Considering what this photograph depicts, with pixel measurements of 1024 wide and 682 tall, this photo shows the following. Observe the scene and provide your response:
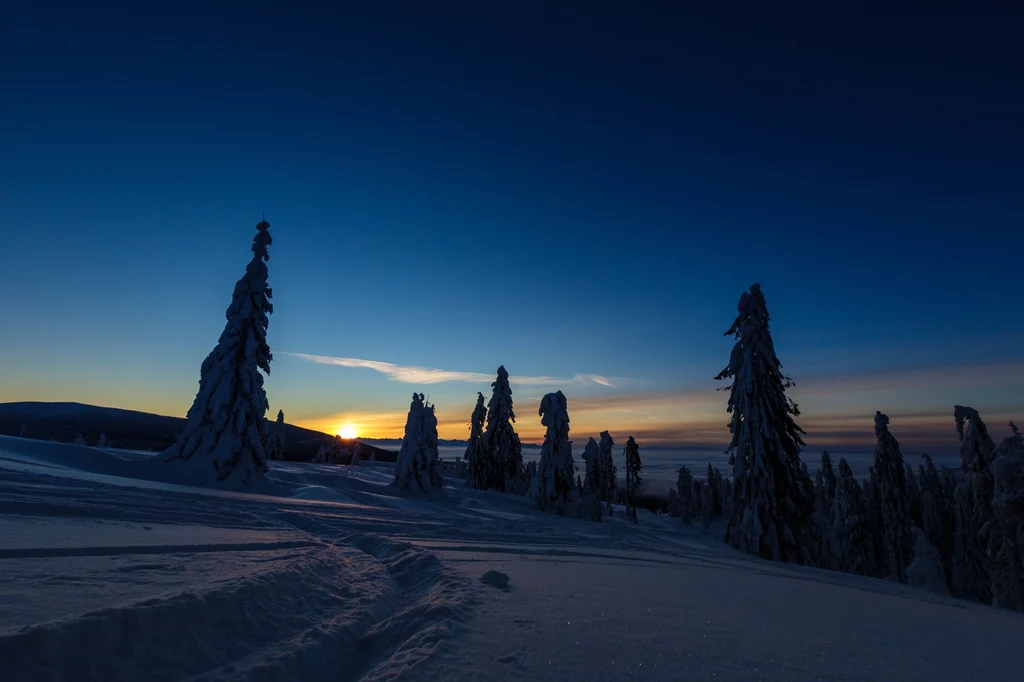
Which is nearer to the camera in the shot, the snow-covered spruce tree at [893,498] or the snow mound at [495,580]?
the snow mound at [495,580]

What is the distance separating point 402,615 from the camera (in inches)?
184

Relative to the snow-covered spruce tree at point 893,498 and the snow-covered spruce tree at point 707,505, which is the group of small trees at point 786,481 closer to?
the snow-covered spruce tree at point 893,498

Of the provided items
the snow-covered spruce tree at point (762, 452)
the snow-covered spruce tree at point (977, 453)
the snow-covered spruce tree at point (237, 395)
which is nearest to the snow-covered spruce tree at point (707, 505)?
the snow-covered spruce tree at point (977, 453)

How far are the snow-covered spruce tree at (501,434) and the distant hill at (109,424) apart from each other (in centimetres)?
7780

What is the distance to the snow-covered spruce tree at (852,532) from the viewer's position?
41.7 m

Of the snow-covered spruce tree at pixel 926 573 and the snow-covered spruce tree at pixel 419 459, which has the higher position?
the snow-covered spruce tree at pixel 419 459

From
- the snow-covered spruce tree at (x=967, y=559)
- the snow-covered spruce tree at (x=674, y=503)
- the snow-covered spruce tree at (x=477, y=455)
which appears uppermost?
the snow-covered spruce tree at (x=477, y=455)

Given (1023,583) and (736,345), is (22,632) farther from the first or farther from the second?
(1023,583)

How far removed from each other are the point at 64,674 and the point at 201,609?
101 cm

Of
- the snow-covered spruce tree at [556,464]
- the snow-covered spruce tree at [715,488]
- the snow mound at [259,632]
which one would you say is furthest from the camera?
the snow-covered spruce tree at [715,488]

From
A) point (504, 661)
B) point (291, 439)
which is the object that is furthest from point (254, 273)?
point (291, 439)

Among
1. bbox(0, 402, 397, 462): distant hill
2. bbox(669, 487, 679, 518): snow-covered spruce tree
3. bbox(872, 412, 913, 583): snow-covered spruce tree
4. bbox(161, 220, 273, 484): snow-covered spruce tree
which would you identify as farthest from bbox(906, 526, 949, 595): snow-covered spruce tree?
bbox(0, 402, 397, 462): distant hill

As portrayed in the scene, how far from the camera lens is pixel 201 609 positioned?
375 cm

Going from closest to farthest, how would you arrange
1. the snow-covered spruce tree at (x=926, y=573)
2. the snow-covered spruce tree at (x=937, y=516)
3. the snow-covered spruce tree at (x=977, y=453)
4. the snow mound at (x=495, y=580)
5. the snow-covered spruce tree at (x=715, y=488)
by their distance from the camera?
the snow mound at (x=495, y=580) < the snow-covered spruce tree at (x=977, y=453) < the snow-covered spruce tree at (x=926, y=573) < the snow-covered spruce tree at (x=937, y=516) < the snow-covered spruce tree at (x=715, y=488)
